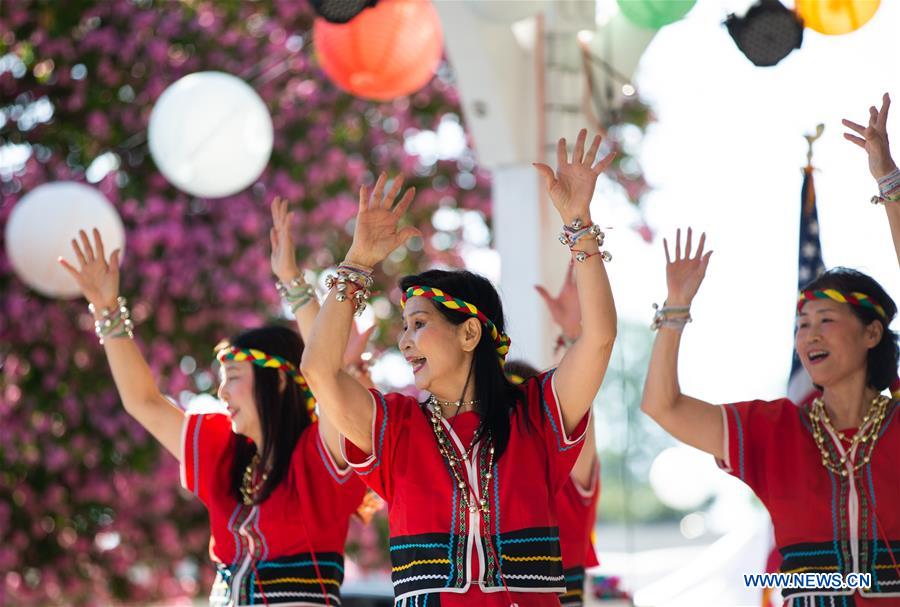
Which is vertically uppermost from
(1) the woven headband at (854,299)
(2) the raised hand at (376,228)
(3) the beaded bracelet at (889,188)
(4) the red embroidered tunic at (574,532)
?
(3) the beaded bracelet at (889,188)

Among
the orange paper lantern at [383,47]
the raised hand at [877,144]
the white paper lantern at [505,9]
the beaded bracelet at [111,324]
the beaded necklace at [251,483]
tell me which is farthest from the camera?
the orange paper lantern at [383,47]

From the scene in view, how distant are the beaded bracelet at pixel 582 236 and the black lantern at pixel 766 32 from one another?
4.23 feet

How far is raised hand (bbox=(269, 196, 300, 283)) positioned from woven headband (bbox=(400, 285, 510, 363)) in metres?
0.52

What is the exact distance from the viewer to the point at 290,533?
10.0 feet

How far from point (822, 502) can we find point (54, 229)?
2.81 meters

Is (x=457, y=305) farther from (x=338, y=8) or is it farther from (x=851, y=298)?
(x=338, y=8)

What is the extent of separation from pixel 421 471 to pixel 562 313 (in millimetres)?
902

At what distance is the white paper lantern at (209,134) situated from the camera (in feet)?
13.5

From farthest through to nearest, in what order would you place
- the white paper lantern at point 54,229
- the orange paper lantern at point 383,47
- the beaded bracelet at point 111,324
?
the white paper lantern at point 54,229
the orange paper lantern at point 383,47
the beaded bracelet at point 111,324

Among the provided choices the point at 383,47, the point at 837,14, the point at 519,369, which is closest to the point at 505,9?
the point at 383,47

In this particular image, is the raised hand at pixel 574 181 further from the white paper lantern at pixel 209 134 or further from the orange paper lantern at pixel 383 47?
the white paper lantern at pixel 209 134

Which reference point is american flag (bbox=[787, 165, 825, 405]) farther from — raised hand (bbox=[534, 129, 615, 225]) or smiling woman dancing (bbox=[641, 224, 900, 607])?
raised hand (bbox=[534, 129, 615, 225])

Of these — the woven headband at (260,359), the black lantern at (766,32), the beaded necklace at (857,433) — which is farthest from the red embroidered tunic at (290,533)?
the black lantern at (766,32)

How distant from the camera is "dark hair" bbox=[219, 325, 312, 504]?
3.13m
